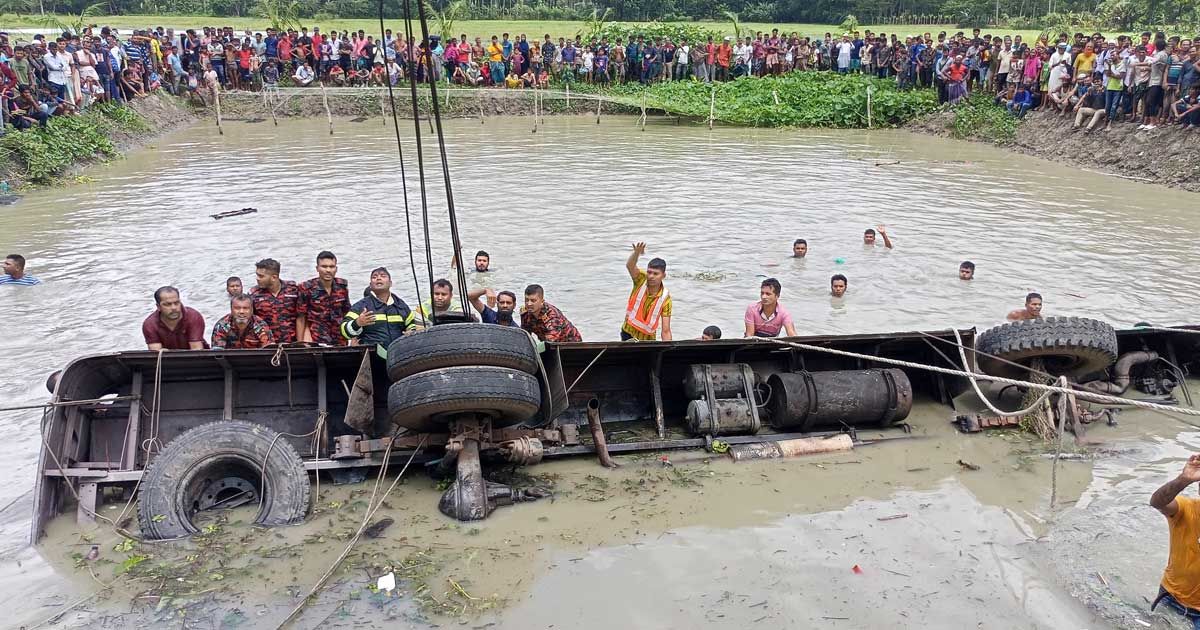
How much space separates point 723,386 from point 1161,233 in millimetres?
13048

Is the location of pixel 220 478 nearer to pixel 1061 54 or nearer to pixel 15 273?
pixel 15 273

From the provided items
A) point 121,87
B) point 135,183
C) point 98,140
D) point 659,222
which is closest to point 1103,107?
point 659,222

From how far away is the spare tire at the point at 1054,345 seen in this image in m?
8.38

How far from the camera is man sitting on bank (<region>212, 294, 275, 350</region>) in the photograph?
8.52m

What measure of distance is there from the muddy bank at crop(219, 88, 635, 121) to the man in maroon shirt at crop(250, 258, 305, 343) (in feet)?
74.9

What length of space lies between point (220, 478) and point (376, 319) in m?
1.98

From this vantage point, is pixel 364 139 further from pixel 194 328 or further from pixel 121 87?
pixel 194 328

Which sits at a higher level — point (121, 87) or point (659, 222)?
point (121, 87)

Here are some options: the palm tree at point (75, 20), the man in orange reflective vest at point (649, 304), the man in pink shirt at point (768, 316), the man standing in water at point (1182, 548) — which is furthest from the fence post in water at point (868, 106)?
the palm tree at point (75, 20)

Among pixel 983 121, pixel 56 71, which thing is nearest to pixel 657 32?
pixel 983 121

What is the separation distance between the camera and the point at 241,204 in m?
19.0

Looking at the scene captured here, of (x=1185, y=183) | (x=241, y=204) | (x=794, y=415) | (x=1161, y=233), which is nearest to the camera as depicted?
(x=794, y=415)

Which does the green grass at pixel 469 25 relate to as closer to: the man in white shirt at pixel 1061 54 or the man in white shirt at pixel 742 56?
the man in white shirt at pixel 742 56

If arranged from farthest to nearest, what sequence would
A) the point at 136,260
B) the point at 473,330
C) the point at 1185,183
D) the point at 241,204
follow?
the point at 1185,183
the point at 241,204
the point at 136,260
the point at 473,330
